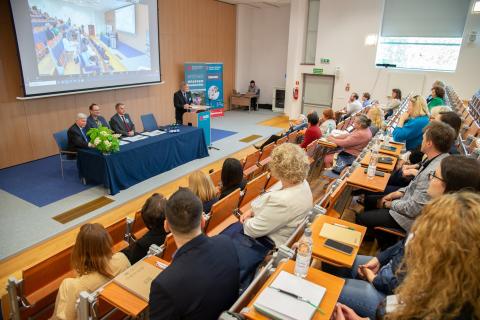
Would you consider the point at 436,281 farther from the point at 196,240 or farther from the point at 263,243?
the point at 263,243

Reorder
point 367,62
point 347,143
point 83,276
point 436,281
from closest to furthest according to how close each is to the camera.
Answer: point 436,281, point 83,276, point 347,143, point 367,62

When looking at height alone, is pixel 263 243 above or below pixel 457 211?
below

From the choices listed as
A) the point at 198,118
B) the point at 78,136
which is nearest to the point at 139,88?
the point at 198,118

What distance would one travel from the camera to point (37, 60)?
19.4ft

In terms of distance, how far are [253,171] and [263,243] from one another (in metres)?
2.75

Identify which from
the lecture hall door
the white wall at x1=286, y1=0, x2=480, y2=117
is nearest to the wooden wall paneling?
the white wall at x1=286, y1=0, x2=480, y2=117

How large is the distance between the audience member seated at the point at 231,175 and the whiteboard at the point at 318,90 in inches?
338

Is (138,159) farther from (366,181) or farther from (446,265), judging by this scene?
(446,265)

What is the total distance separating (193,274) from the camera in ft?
4.93

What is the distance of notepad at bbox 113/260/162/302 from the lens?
188cm

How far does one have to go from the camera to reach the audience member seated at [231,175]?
11.3 feet

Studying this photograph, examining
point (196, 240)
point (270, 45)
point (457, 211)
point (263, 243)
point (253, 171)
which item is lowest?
point (253, 171)

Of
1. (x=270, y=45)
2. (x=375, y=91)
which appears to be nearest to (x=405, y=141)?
(x=375, y=91)

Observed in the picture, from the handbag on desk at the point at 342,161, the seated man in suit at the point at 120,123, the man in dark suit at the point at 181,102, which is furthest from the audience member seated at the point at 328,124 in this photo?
the seated man in suit at the point at 120,123
